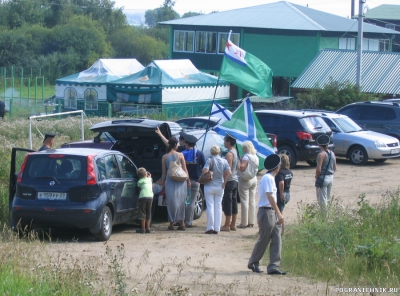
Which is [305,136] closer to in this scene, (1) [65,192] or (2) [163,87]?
(1) [65,192]

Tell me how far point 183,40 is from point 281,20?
866cm

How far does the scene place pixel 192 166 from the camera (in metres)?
11.9

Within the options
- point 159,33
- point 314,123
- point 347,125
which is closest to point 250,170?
point 314,123

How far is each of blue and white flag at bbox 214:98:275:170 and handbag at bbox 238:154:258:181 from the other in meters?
2.38

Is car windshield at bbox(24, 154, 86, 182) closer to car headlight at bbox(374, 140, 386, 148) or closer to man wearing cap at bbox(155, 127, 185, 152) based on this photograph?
man wearing cap at bbox(155, 127, 185, 152)

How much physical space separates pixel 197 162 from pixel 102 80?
2779 centimetres

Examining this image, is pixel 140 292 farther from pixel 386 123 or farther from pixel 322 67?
pixel 322 67

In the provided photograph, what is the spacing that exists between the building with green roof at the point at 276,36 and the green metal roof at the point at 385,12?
1219 inches

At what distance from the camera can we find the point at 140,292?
6762 millimetres

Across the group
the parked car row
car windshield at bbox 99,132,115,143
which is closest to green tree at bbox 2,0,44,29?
car windshield at bbox 99,132,115,143

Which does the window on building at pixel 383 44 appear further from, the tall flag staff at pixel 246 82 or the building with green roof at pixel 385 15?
the tall flag staff at pixel 246 82

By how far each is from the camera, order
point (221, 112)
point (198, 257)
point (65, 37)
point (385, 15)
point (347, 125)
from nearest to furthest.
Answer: point (198, 257) < point (221, 112) < point (347, 125) < point (65, 37) < point (385, 15)

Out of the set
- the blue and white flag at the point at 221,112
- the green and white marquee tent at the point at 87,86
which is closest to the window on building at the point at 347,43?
the green and white marquee tent at the point at 87,86

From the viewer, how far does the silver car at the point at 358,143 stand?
20.3 meters
